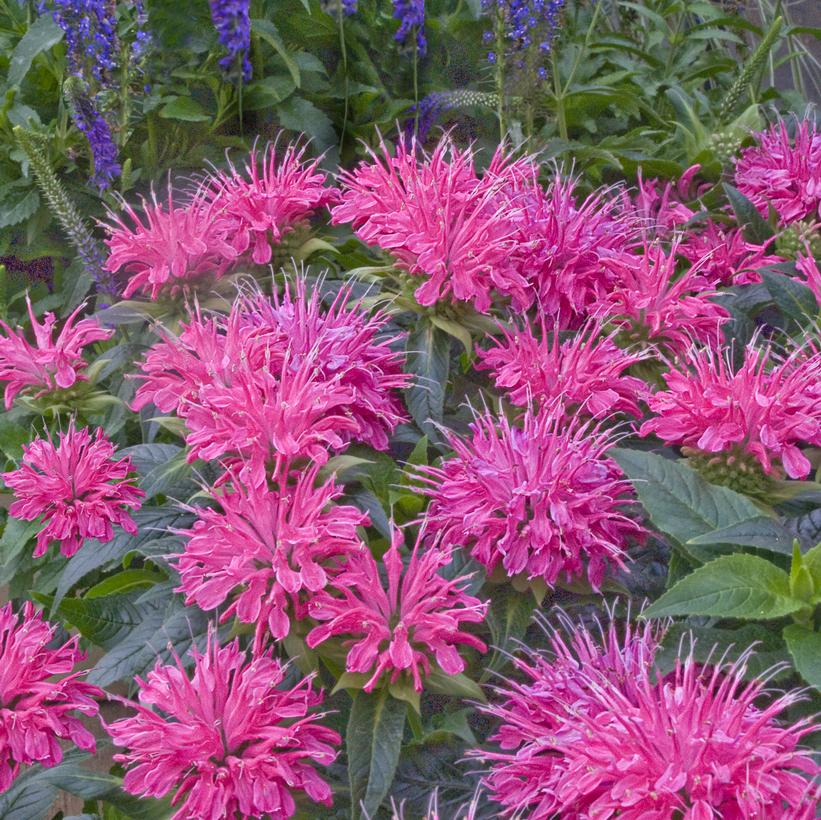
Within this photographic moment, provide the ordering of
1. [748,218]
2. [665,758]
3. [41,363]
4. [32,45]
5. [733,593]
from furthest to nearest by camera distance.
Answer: [32,45], [748,218], [41,363], [733,593], [665,758]

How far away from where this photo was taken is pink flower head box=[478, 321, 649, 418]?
94 cm

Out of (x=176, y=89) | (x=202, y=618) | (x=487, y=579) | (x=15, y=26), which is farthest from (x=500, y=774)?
(x=15, y=26)

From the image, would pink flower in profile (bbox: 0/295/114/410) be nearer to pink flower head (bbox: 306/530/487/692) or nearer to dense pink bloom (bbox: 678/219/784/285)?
pink flower head (bbox: 306/530/487/692)

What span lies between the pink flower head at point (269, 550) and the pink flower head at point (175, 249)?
39cm

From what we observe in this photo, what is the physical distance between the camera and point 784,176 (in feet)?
4.41

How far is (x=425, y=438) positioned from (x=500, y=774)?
32cm

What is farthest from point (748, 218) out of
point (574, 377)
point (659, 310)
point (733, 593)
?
point (733, 593)

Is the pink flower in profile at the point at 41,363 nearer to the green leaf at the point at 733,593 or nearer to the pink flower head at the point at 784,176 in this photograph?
the green leaf at the point at 733,593

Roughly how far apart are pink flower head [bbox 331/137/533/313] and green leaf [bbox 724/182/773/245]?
36 cm

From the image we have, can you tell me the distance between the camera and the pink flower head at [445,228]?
3.27 ft

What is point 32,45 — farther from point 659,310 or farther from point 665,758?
point 665,758

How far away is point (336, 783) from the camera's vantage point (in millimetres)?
860

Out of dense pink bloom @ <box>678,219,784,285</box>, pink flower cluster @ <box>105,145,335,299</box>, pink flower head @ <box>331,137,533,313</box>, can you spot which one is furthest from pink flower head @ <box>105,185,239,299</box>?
dense pink bloom @ <box>678,219,784,285</box>

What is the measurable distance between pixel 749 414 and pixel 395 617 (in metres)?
0.35
